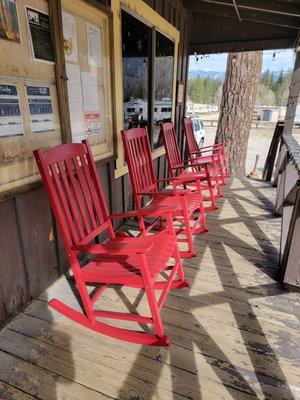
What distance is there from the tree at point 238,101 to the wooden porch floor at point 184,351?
4.07 m

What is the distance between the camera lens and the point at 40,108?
1536 mm

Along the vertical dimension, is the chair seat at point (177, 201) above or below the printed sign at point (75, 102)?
below

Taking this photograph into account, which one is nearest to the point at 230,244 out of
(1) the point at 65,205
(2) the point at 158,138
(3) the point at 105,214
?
(3) the point at 105,214

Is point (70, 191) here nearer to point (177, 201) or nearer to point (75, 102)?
point (75, 102)

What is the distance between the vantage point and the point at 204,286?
1840mm

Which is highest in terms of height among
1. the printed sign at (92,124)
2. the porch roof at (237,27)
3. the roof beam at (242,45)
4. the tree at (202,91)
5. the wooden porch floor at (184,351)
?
the tree at (202,91)

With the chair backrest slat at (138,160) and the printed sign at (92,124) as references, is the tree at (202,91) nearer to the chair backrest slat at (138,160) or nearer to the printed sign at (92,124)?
the chair backrest slat at (138,160)

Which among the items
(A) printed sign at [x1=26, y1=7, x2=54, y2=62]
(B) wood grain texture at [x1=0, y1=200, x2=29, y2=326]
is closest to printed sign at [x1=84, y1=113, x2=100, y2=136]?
(A) printed sign at [x1=26, y1=7, x2=54, y2=62]

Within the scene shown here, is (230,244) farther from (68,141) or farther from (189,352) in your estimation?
(68,141)

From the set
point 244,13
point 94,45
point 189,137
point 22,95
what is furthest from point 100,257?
point 244,13

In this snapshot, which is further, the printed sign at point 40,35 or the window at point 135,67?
the window at point 135,67

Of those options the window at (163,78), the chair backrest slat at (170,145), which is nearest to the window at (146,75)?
the window at (163,78)

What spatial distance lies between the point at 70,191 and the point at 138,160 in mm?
939

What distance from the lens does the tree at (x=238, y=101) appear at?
5.13 metres
